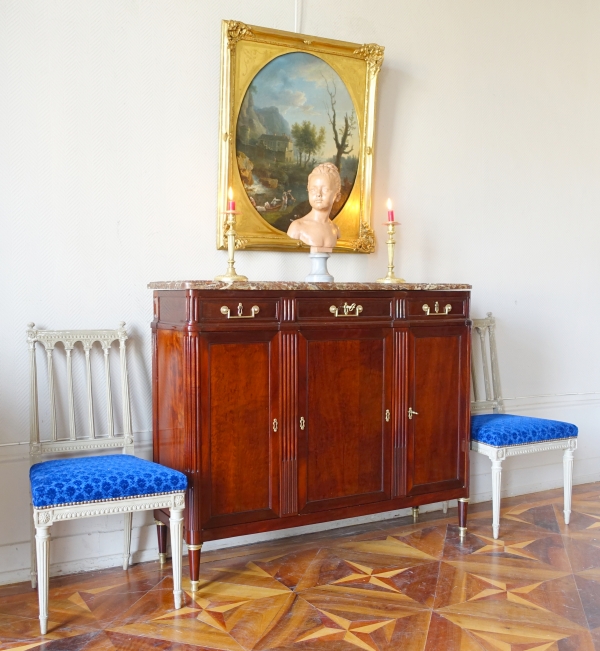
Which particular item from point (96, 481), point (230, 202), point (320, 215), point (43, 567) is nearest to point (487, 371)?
point (320, 215)

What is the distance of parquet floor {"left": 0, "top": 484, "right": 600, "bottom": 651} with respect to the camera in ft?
8.76

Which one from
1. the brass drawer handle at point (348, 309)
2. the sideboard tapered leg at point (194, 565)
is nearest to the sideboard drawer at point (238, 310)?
the brass drawer handle at point (348, 309)

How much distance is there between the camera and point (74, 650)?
2.58m

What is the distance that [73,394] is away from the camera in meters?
3.37

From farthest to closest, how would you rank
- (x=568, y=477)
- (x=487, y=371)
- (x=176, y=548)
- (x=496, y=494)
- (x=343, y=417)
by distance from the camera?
(x=487, y=371) → (x=568, y=477) → (x=496, y=494) → (x=343, y=417) → (x=176, y=548)

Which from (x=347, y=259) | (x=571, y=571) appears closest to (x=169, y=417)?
(x=347, y=259)

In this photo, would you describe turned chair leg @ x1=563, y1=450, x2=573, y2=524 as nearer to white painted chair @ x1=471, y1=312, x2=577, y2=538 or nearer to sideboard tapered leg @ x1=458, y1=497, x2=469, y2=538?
white painted chair @ x1=471, y1=312, x2=577, y2=538

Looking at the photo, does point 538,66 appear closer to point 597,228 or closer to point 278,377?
point 597,228

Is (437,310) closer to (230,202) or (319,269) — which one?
(319,269)

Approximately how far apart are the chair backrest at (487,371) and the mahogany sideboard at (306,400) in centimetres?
65

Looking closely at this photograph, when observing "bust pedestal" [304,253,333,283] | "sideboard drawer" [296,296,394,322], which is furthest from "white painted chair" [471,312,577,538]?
"bust pedestal" [304,253,333,283]

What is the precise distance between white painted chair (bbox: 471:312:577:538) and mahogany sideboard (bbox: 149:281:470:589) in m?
0.16

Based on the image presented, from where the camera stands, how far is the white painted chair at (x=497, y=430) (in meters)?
3.82

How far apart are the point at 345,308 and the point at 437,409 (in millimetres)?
784
